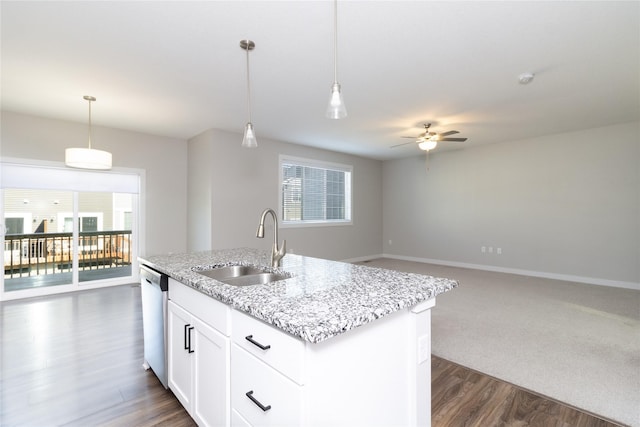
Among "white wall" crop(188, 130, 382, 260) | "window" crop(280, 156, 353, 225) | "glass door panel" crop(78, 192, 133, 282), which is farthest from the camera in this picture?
"window" crop(280, 156, 353, 225)

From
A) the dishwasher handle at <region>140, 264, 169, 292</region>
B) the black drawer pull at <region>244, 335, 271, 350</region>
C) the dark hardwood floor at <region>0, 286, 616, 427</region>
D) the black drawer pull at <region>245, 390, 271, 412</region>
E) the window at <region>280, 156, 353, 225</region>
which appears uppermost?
the window at <region>280, 156, 353, 225</region>

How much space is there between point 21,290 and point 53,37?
379cm

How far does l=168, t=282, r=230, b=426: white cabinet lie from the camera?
4.61 feet

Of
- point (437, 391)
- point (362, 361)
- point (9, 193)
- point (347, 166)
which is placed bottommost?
point (437, 391)

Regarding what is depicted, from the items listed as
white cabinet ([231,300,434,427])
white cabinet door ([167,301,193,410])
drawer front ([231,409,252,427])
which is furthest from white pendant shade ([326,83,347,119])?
drawer front ([231,409,252,427])

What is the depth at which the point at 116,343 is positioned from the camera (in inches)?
110

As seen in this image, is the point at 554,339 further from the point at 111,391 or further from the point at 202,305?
the point at 111,391

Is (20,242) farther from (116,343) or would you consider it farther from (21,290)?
(116,343)

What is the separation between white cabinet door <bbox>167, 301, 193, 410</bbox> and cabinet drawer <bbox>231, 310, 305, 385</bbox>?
0.56 metres

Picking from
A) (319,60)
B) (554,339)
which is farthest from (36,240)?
(554,339)

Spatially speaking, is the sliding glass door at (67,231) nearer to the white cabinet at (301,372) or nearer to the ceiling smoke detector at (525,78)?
the white cabinet at (301,372)

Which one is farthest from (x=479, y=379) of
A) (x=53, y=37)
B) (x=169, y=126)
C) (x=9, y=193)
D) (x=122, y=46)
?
(x=9, y=193)

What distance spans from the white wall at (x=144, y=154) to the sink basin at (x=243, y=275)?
3885 mm

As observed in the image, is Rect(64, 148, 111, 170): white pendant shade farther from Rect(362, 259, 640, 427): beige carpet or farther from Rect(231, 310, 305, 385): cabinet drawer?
Rect(362, 259, 640, 427): beige carpet
